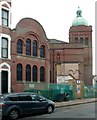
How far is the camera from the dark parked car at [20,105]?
19894 mm

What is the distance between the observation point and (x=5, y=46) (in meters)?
37.2

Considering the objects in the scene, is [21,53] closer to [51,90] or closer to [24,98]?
[51,90]

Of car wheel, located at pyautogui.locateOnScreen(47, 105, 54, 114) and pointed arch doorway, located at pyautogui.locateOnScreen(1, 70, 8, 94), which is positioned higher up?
pointed arch doorway, located at pyautogui.locateOnScreen(1, 70, 8, 94)

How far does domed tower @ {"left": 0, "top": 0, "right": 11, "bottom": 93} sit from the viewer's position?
35938mm

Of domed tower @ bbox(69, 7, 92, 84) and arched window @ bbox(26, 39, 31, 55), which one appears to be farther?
domed tower @ bbox(69, 7, 92, 84)

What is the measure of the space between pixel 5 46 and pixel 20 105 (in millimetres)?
17241

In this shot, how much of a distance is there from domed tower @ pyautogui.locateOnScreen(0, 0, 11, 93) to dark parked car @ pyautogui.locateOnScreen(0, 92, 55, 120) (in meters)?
13.6

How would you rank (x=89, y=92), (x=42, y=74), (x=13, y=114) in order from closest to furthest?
1. (x=13, y=114)
2. (x=42, y=74)
3. (x=89, y=92)

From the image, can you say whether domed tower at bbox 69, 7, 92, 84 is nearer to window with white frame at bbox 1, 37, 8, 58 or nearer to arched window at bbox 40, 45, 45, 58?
arched window at bbox 40, 45, 45, 58

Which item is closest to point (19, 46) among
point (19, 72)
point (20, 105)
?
point (19, 72)

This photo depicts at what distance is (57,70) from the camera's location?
65438mm

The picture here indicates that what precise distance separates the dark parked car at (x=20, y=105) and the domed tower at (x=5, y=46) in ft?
44.8

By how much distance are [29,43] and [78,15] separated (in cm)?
5919

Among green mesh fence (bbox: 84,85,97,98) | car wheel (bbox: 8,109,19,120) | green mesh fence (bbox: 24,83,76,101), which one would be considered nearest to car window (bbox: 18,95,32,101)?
car wheel (bbox: 8,109,19,120)
